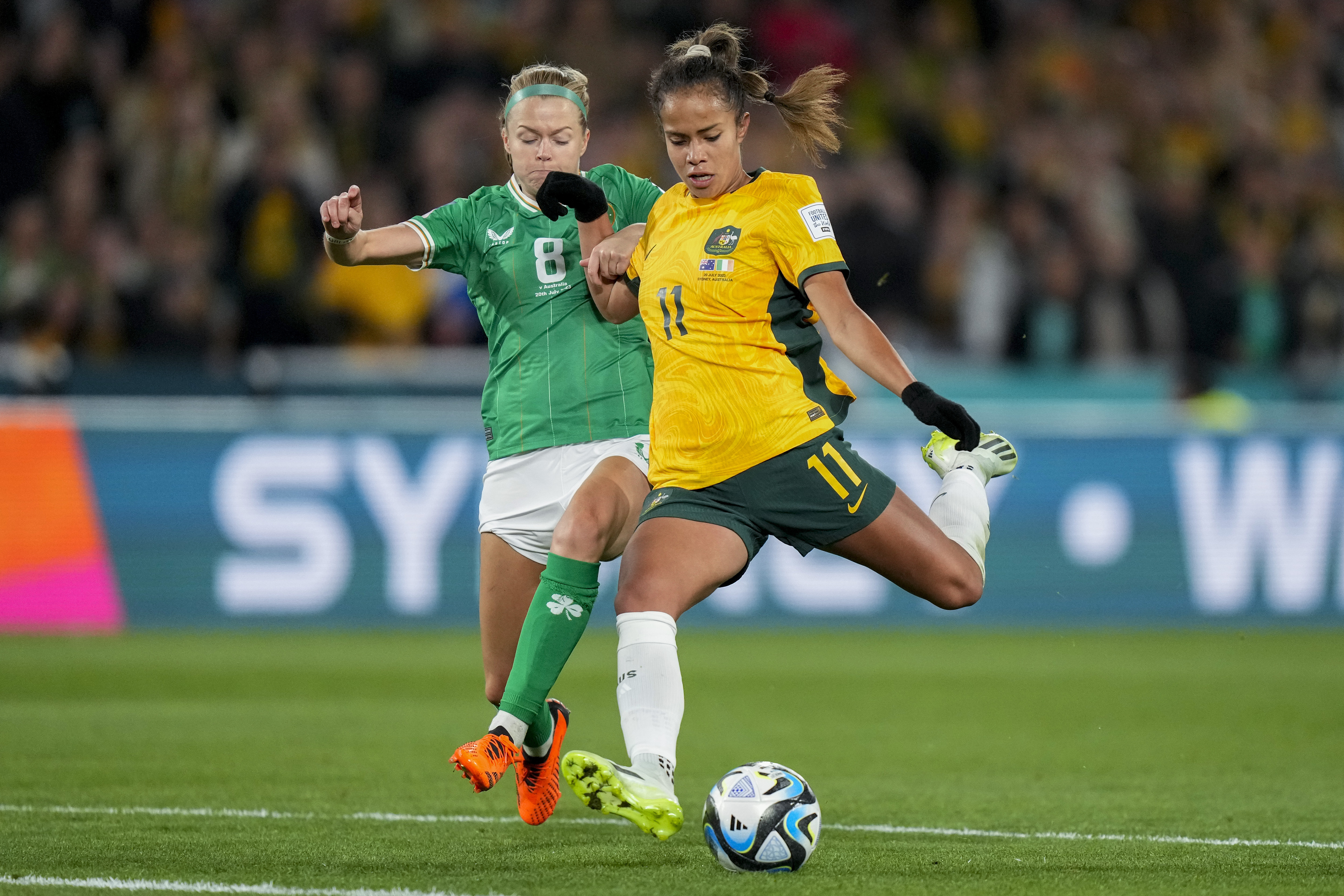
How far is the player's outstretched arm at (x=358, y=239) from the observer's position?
592 centimetres

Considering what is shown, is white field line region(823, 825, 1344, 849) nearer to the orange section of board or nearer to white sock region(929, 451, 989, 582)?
white sock region(929, 451, 989, 582)

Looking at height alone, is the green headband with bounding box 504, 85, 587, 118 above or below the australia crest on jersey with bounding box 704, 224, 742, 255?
above

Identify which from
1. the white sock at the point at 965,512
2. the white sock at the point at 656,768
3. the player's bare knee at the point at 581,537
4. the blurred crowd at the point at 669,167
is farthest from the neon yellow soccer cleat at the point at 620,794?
the blurred crowd at the point at 669,167

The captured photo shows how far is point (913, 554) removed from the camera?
18.4ft

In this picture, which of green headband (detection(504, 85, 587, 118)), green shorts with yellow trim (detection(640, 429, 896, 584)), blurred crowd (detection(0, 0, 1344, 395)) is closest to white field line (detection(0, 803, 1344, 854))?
green shorts with yellow trim (detection(640, 429, 896, 584))

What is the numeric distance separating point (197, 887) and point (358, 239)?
86.4 inches

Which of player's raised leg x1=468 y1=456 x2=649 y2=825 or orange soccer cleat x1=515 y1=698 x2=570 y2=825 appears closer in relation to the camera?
player's raised leg x1=468 y1=456 x2=649 y2=825

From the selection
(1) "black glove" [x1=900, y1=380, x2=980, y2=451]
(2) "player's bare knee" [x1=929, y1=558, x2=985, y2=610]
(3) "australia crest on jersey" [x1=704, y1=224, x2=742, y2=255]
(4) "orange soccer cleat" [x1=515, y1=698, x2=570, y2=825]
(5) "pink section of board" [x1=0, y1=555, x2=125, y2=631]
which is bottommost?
(5) "pink section of board" [x1=0, y1=555, x2=125, y2=631]

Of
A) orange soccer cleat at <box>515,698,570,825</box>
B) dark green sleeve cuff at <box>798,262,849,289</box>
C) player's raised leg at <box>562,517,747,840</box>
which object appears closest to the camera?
player's raised leg at <box>562,517,747,840</box>

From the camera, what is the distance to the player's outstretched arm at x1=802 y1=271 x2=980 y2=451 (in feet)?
17.7

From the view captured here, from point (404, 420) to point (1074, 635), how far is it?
5146mm

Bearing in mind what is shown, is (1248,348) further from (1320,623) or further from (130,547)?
(130,547)

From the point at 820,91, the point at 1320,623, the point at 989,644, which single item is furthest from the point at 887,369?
the point at 1320,623

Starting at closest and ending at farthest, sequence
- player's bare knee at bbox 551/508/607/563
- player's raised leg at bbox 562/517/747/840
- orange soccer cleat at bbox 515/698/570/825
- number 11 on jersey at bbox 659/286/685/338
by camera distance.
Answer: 1. player's raised leg at bbox 562/517/747/840
2. number 11 on jersey at bbox 659/286/685/338
3. player's bare knee at bbox 551/508/607/563
4. orange soccer cleat at bbox 515/698/570/825
